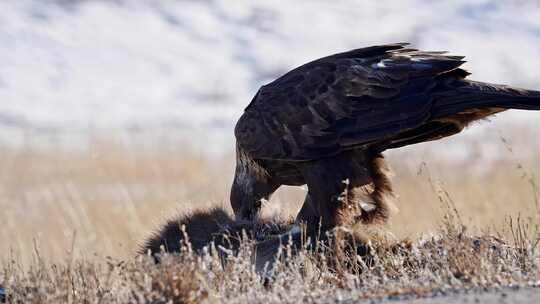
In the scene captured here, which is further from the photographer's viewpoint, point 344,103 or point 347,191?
point 344,103

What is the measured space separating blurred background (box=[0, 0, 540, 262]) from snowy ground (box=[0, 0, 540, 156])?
2.2 inches

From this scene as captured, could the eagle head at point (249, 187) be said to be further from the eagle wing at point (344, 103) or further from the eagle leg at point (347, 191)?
the eagle leg at point (347, 191)

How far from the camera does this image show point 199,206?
26.2 feet

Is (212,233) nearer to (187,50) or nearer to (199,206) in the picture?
(199,206)

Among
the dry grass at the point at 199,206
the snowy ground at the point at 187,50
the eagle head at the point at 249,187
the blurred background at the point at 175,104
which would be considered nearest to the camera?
the dry grass at the point at 199,206

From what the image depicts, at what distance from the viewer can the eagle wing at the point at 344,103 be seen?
732cm

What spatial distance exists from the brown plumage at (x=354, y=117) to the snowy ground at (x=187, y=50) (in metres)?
13.1

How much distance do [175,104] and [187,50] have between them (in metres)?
4.21

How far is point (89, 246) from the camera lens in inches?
480

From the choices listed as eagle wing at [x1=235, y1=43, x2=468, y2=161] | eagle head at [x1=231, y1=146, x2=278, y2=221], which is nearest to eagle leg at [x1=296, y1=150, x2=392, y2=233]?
eagle wing at [x1=235, y1=43, x2=468, y2=161]

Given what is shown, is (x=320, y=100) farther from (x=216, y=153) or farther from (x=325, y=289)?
(x=216, y=153)

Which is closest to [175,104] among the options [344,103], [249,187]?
[249,187]

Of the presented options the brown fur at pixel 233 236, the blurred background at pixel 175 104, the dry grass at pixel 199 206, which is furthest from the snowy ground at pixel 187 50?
the brown fur at pixel 233 236

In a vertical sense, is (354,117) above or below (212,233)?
above
